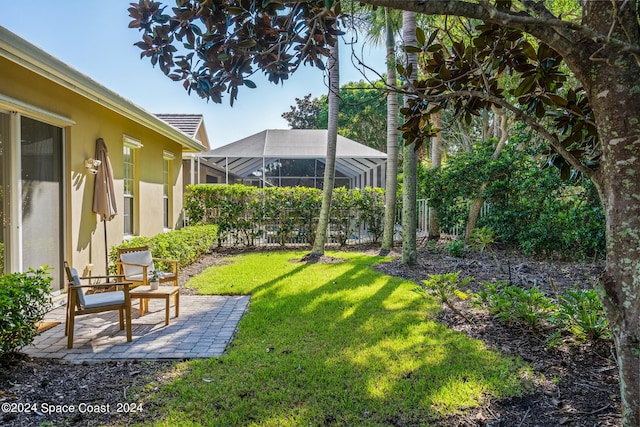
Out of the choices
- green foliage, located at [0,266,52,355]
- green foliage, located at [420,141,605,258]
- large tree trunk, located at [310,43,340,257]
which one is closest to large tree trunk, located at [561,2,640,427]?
green foliage, located at [0,266,52,355]

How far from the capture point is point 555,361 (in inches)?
145

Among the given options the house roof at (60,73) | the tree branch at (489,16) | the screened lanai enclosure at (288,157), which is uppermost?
the screened lanai enclosure at (288,157)

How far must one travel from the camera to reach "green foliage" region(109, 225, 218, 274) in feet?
22.7

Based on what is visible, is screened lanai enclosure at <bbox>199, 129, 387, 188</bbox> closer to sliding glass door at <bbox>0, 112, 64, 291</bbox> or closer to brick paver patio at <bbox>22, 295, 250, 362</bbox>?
sliding glass door at <bbox>0, 112, 64, 291</bbox>

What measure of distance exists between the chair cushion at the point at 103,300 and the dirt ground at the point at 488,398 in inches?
25.9

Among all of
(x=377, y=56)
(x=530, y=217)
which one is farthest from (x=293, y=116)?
(x=530, y=217)

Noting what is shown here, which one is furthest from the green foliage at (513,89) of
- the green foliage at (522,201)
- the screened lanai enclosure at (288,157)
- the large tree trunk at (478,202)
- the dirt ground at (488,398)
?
the screened lanai enclosure at (288,157)

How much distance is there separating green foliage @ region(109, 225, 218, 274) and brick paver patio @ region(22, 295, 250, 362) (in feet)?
3.94

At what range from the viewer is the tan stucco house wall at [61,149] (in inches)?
190

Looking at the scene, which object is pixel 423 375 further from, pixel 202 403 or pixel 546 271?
pixel 546 271

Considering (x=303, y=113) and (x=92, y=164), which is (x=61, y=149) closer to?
(x=92, y=164)

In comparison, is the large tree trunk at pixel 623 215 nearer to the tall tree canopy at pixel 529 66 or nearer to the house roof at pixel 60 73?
the tall tree canopy at pixel 529 66

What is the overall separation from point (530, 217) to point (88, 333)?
9777mm

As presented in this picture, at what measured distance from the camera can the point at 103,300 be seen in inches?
176
